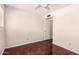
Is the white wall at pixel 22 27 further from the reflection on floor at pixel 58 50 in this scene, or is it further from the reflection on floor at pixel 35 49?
the reflection on floor at pixel 58 50

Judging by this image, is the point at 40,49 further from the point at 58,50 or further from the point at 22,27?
the point at 22,27

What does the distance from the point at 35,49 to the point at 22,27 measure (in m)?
0.39

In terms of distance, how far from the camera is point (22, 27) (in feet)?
4.62

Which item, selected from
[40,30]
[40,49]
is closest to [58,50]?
[40,49]

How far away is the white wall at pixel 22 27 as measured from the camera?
54.2 inches

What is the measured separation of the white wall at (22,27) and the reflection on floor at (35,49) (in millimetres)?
62

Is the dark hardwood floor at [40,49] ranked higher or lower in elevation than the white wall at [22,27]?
lower

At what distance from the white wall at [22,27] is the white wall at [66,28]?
0.24 metres

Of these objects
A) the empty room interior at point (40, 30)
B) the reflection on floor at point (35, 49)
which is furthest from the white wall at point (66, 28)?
the reflection on floor at point (35, 49)

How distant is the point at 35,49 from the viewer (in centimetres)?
144

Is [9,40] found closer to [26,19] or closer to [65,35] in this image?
[26,19]

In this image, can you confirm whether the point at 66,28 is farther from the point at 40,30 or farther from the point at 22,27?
the point at 22,27

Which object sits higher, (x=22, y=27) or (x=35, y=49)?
(x=22, y=27)
